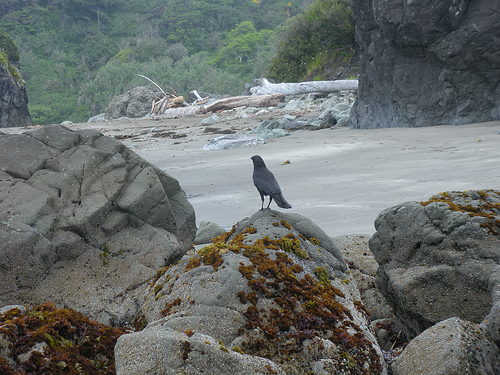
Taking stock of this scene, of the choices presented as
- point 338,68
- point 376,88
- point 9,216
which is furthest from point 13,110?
point 9,216

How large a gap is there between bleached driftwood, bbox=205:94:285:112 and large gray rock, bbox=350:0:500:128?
31.3 ft

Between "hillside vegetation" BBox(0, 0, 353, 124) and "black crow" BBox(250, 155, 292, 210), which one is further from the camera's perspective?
"hillside vegetation" BBox(0, 0, 353, 124)

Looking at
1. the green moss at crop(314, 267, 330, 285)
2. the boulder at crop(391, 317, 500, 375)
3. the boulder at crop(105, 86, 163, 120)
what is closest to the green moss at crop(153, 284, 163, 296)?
the green moss at crop(314, 267, 330, 285)

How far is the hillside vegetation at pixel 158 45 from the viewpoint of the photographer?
25.5 metres

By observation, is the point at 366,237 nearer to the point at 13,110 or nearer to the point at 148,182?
the point at 148,182

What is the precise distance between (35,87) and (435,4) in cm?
5330

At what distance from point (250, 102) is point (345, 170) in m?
15.0

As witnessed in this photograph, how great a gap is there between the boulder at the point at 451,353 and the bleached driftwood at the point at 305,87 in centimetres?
1859

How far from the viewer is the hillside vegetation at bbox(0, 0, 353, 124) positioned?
25.5 metres

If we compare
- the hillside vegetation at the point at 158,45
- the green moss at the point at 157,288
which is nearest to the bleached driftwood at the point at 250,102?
the hillside vegetation at the point at 158,45

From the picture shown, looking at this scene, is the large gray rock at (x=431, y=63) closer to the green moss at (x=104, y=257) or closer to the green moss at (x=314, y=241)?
the green moss at (x=314, y=241)

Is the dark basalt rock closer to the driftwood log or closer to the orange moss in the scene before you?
the driftwood log

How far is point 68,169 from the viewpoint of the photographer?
4.08 m

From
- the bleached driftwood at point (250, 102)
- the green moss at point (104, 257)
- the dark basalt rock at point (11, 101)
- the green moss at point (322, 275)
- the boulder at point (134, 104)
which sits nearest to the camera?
the green moss at point (322, 275)
